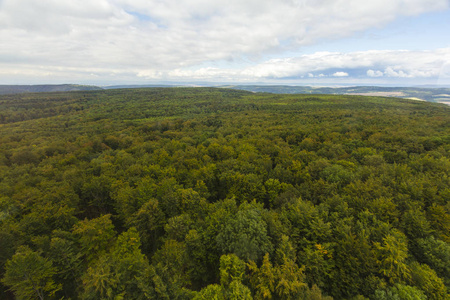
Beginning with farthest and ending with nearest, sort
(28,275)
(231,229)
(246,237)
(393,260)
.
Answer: (231,229) < (246,237) < (393,260) < (28,275)

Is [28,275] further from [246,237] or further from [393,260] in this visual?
[393,260]

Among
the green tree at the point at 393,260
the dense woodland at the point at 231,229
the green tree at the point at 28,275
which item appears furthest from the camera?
the green tree at the point at 393,260

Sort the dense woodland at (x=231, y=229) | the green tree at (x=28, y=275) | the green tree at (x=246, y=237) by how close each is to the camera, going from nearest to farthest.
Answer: the green tree at (x=28, y=275)
the dense woodland at (x=231, y=229)
the green tree at (x=246, y=237)

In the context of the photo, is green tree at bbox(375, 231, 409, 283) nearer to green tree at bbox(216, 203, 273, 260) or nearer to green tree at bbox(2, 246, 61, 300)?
green tree at bbox(216, 203, 273, 260)

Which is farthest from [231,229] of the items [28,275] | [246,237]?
[28,275]

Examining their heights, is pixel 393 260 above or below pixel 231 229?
above

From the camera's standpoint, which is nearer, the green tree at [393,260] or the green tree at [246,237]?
the green tree at [393,260]

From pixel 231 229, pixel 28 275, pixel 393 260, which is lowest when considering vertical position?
pixel 231 229

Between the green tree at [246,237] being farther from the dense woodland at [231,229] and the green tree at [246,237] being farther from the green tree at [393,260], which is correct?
the green tree at [393,260]

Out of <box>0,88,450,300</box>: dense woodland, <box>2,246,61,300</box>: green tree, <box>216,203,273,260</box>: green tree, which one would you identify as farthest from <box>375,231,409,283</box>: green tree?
<box>2,246,61,300</box>: green tree

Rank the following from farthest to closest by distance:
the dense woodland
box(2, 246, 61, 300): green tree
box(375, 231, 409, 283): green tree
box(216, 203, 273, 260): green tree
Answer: box(216, 203, 273, 260): green tree
box(375, 231, 409, 283): green tree
the dense woodland
box(2, 246, 61, 300): green tree

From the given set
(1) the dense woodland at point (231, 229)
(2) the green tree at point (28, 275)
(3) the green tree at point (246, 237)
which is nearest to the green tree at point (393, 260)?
(1) the dense woodland at point (231, 229)

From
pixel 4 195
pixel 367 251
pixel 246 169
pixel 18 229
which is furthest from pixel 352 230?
pixel 4 195

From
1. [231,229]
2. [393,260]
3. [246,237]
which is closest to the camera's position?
[393,260]
